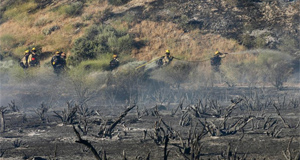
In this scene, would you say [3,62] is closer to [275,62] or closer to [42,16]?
[42,16]

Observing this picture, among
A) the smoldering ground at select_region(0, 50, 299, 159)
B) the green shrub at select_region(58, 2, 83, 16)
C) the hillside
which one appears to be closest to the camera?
the smoldering ground at select_region(0, 50, 299, 159)

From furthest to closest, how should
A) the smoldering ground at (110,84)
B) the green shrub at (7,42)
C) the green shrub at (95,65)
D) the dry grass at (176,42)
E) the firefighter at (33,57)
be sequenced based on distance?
the dry grass at (176,42) < the green shrub at (7,42) < the green shrub at (95,65) < the firefighter at (33,57) < the smoldering ground at (110,84)

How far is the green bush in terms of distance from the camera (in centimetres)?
2855

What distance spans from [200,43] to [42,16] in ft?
45.9

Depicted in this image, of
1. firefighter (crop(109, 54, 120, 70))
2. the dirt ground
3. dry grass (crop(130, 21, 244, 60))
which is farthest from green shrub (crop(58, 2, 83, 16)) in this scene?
the dirt ground

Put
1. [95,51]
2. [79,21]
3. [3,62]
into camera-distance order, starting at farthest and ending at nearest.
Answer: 1. [79,21]
2. [3,62]
3. [95,51]

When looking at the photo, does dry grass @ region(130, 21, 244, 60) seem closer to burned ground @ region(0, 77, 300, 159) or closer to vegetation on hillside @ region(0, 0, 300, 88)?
vegetation on hillside @ region(0, 0, 300, 88)

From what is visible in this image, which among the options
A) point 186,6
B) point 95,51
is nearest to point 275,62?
point 186,6

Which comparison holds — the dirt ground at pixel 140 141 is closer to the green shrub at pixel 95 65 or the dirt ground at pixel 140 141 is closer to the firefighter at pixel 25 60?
the firefighter at pixel 25 60

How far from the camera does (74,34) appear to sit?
3369cm

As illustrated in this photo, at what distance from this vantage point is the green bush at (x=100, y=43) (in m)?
28.5

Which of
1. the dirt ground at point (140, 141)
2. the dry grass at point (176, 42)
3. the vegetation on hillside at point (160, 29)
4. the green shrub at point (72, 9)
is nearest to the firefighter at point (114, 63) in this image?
the vegetation on hillside at point (160, 29)

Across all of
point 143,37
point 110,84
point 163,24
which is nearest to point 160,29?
point 163,24

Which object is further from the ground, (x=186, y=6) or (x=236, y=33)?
(x=186, y=6)
